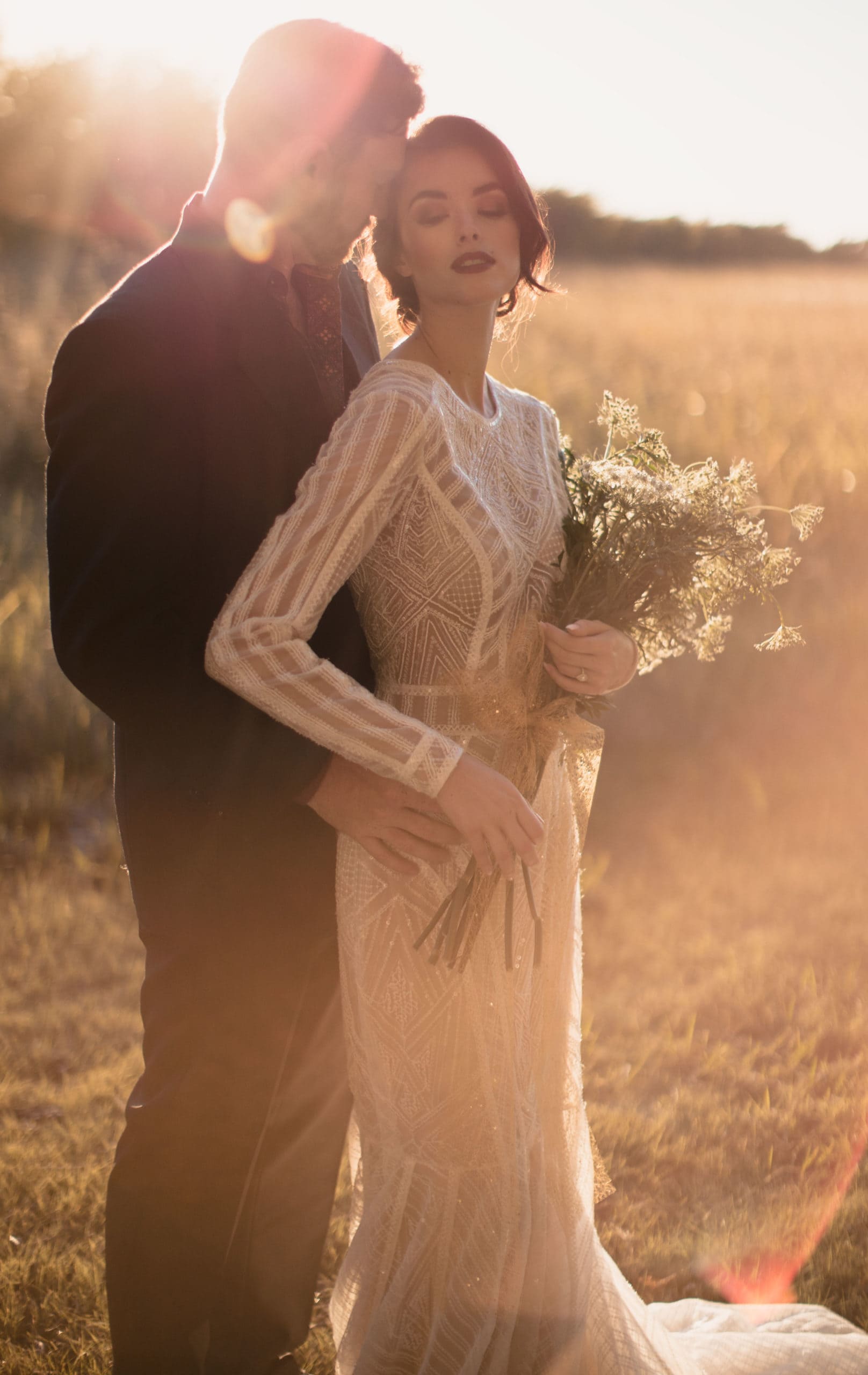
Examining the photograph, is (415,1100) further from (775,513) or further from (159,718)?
(775,513)

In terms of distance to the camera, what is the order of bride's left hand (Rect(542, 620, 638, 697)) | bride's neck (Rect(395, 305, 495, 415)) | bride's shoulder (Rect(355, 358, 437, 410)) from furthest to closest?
1. bride's neck (Rect(395, 305, 495, 415))
2. bride's left hand (Rect(542, 620, 638, 697))
3. bride's shoulder (Rect(355, 358, 437, 410))

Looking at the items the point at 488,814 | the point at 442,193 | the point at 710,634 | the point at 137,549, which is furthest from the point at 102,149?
the point at 488,814

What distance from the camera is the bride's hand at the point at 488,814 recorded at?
6.41 feet

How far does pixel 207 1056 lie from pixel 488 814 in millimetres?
779

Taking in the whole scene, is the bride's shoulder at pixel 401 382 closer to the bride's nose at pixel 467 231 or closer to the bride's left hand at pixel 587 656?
the bride's nose at pixel 467 231

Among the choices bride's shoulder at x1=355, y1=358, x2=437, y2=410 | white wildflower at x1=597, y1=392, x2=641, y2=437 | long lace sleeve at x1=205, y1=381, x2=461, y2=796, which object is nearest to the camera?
long lace sleeve at x1=205, y1=381, x2=461, y2=796

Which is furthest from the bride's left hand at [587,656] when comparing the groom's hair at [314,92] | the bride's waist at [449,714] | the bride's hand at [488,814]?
the groom's hair at [314,92]

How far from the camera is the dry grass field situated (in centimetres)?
317

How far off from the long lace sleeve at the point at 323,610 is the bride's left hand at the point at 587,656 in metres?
0.35

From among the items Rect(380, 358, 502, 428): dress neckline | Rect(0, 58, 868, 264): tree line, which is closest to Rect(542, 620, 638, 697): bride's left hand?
Rect(380, 358, 502, 428): dress neckline

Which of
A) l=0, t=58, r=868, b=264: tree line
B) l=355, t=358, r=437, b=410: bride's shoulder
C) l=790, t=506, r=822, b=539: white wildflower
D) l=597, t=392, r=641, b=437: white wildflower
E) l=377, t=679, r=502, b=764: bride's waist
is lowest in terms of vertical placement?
l=377, t=679, r=502, b=764: bride's waist

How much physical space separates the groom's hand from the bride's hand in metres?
0.12

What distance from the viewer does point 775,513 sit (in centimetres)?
706

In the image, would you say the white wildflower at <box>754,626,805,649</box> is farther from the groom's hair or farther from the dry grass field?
the groom's hair
